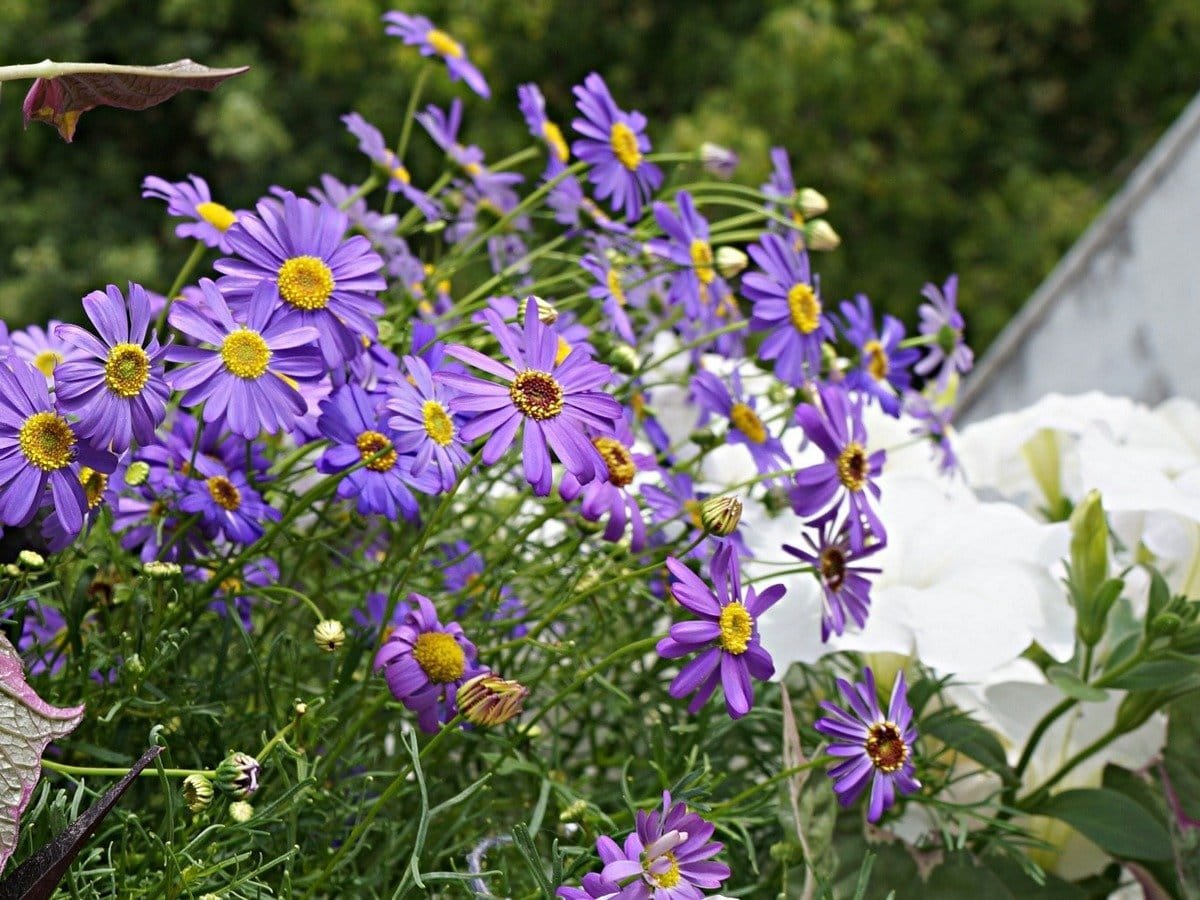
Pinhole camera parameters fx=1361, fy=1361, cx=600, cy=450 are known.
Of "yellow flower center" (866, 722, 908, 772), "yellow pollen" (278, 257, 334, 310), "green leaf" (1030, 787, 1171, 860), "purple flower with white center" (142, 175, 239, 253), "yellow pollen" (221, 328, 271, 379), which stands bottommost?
"green leaf" (1030, 787, 1171, 860)

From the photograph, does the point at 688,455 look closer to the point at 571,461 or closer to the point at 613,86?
the point at 571,461

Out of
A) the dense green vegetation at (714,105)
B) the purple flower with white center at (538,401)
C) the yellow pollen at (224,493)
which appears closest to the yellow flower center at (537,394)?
the purple flower with white center at (538,401)

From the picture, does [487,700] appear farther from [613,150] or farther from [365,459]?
[613,150]

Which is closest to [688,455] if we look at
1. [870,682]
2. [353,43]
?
[870,682]

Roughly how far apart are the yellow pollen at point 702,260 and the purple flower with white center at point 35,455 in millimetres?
248

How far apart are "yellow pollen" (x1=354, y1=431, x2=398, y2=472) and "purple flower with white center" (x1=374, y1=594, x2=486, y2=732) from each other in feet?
0.14

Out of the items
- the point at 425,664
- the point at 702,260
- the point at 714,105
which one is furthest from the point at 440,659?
the point at 714,105

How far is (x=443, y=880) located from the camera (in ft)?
1.23

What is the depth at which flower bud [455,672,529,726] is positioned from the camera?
35 cm

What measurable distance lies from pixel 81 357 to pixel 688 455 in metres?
0.38

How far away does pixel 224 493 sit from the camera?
0.43m

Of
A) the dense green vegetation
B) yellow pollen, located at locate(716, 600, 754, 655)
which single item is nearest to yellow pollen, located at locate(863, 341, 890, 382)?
yellow pollen, located at locate(716, 600, 754, 655)

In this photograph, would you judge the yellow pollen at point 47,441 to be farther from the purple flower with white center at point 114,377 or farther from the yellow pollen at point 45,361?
the yellow pollen at point 45,361

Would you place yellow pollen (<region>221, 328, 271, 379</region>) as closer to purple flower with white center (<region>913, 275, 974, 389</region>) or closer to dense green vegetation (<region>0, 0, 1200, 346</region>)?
purple flower with white center (<region>913, 275, 974, 389</region>)
